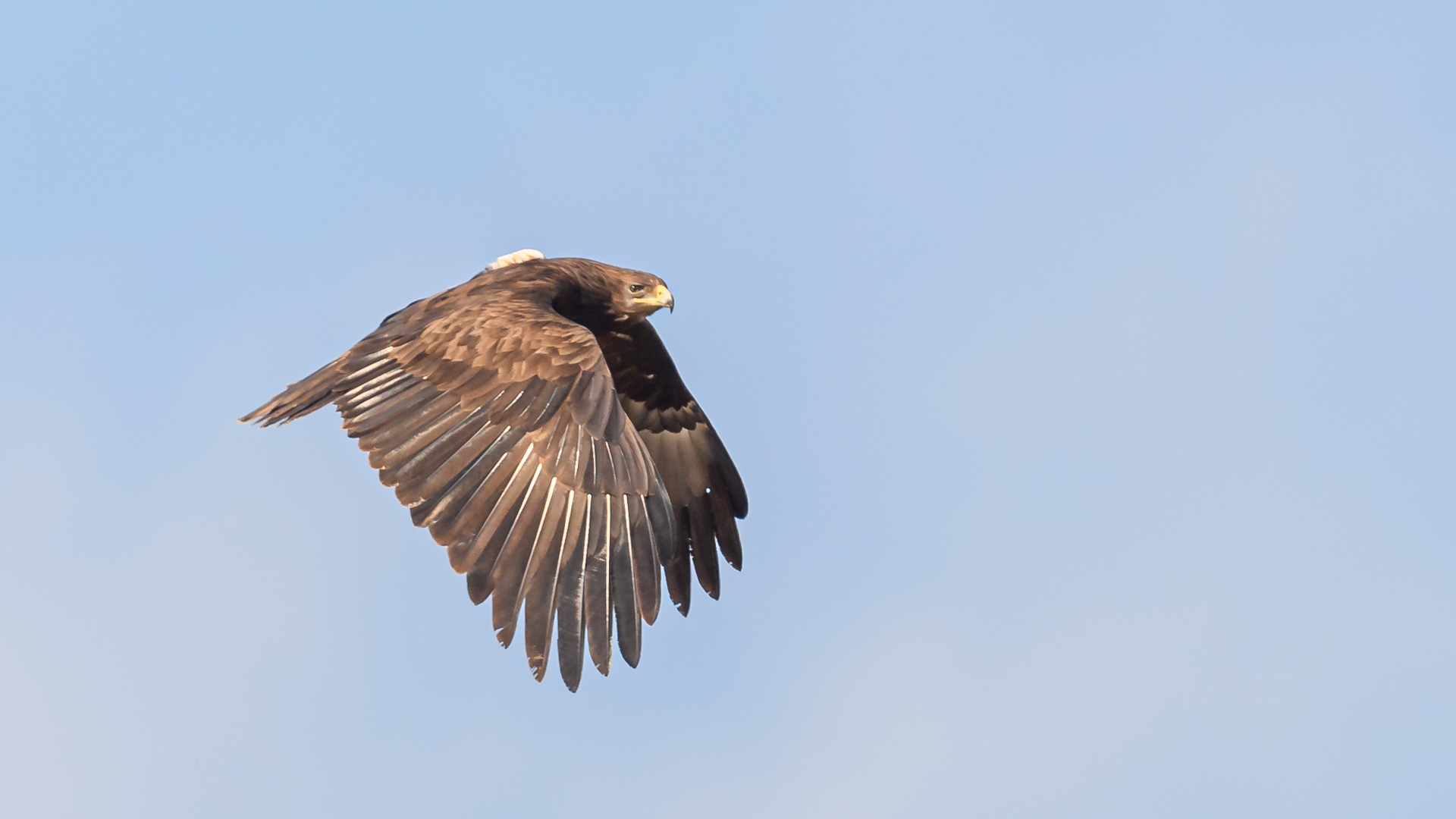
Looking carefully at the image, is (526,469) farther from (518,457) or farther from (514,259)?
(514,259)

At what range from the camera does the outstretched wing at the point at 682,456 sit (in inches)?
496

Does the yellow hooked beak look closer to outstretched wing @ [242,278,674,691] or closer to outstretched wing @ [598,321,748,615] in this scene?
outstretched wing @ [598,321,748,615]

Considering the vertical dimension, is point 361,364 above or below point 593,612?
above

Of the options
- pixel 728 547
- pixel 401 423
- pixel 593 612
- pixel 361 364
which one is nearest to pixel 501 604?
pixel 593 612

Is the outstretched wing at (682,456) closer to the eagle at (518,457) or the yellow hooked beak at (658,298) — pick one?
the yellow hooked beak at (658,298)

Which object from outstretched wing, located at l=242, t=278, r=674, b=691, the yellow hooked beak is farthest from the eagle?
the yellow hooked beak

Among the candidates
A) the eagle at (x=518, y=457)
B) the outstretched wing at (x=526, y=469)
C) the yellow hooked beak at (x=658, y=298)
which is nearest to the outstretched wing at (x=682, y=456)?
the yellow hooked beak at (x=658, y=298)

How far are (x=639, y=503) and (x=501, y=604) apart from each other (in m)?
1.04

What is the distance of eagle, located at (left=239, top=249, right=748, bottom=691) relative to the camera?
31.2 feet

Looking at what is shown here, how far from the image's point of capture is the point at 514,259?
12.9m

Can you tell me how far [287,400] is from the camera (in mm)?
11117

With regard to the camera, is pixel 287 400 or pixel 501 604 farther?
pixel 287 400

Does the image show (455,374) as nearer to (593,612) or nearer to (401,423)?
(401,423)

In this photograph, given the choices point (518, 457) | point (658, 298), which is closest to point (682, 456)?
point (658, 298)
